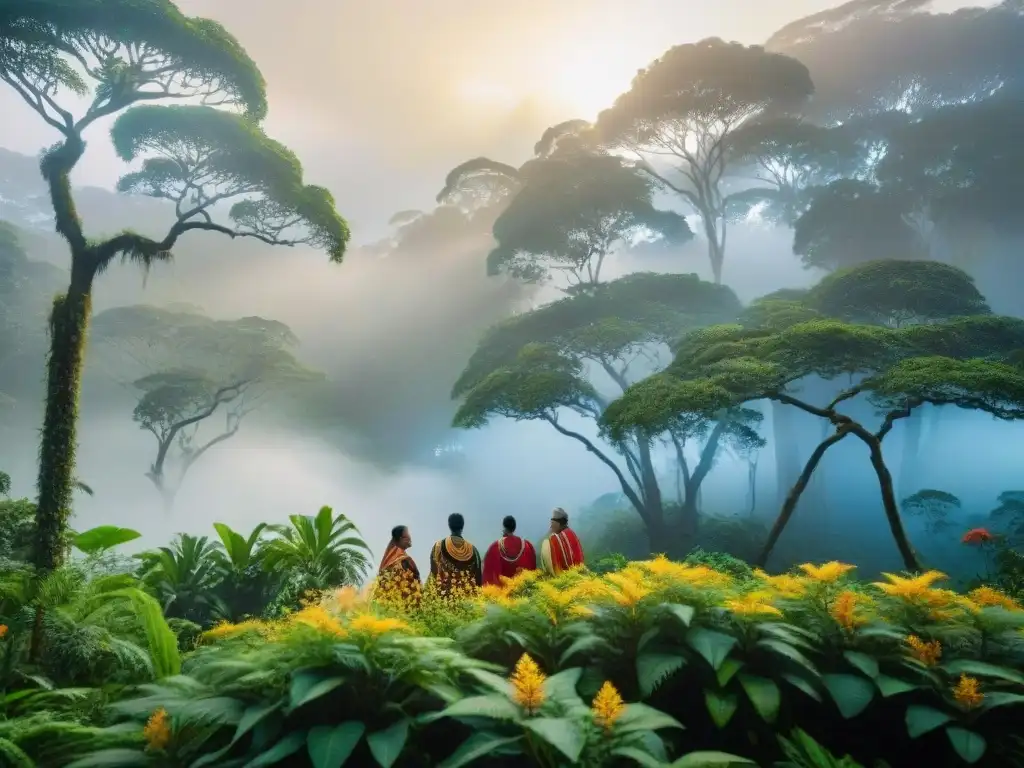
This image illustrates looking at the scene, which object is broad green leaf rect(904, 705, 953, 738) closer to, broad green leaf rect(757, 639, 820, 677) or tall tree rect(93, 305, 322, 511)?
broad green leaf rect(757, 639, 820, 677)

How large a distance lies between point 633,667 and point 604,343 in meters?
11.6

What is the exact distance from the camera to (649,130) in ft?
57.6

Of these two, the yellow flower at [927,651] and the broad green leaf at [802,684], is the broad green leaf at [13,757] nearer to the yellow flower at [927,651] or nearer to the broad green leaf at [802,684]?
the broad green leaf at [802,684]

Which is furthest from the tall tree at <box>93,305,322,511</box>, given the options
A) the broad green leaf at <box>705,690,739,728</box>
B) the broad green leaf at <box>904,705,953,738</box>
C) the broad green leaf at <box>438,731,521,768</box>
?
the broad green leaf at <box>904,705,953,738</box>

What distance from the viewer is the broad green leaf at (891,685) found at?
2.19 meters

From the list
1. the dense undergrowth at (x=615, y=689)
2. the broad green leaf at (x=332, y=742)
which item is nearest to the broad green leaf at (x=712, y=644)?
the dense undergrowth at (x=615, y=689)

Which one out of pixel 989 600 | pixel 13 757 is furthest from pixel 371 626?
pixel 989 600

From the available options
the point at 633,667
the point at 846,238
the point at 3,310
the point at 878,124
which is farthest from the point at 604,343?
the point at 3,310

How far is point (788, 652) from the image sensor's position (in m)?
2.20

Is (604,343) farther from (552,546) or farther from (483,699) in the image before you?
(483,699)

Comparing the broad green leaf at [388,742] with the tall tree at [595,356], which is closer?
the broad green leaf at [388,742]

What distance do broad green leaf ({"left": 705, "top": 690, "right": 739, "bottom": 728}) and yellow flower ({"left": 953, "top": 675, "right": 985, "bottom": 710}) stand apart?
0.78 meters

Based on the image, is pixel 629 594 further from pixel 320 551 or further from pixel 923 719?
pixel 320 551

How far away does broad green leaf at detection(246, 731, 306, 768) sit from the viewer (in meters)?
1.80
